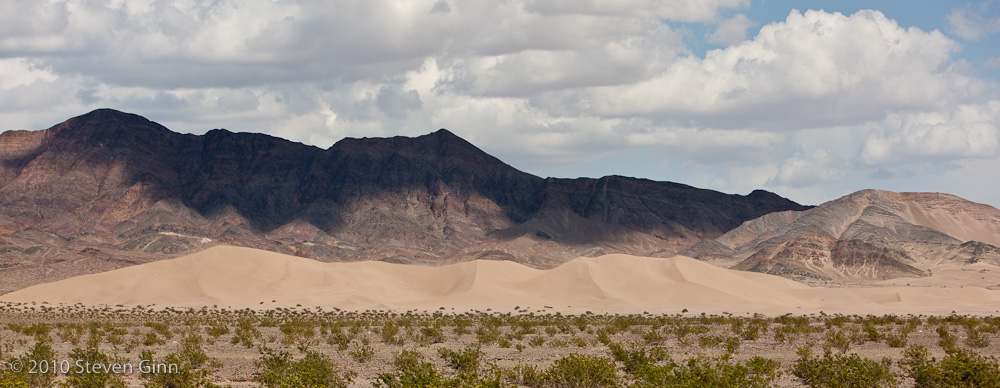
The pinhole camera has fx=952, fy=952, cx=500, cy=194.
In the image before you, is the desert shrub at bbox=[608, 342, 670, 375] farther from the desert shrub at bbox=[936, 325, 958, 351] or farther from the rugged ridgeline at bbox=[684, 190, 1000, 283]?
the rugged ridgeline at bbox=[684, 190, 1000, 283]

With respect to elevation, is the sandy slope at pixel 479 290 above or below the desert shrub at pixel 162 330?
above

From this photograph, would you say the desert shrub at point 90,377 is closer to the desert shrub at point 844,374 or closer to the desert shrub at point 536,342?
the desert shrub at point 536,342

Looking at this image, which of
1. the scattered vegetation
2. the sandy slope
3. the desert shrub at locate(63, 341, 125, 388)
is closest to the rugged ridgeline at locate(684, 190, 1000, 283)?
A: the sandy slope

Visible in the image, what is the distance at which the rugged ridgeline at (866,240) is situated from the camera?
120 meters

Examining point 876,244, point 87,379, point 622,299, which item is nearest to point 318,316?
point 622,299

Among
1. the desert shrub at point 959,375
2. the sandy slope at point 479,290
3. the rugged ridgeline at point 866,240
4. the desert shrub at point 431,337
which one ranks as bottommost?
the desert shrub at point 431,337

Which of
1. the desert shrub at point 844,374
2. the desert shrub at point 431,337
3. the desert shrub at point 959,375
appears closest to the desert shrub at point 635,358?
the desert shrub at point 844,374

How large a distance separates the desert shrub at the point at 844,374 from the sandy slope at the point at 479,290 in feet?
126

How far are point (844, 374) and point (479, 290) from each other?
5163cm

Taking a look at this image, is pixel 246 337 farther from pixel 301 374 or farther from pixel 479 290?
pixel 479 290

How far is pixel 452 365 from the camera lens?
24.9 metres

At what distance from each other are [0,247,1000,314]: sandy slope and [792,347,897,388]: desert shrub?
1517 inches

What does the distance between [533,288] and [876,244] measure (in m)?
75.9

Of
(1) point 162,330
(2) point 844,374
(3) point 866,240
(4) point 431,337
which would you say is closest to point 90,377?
(2) point 844,374
